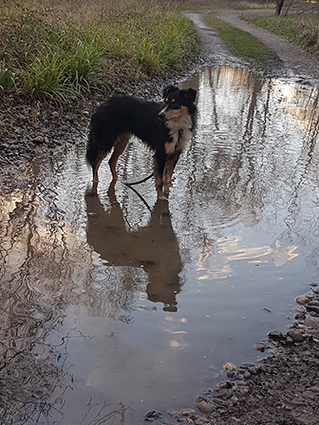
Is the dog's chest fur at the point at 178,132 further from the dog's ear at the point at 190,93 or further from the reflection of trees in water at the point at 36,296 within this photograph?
the reflection of trees in water at the point at 36,296

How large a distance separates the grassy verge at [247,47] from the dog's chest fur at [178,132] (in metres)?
11.9

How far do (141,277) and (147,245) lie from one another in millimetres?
620

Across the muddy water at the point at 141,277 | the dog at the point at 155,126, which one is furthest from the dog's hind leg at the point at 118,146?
the muddy water at the point at 141,277

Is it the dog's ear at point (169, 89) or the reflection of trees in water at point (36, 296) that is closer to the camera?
the reflection of trees in water at point (36, 296)

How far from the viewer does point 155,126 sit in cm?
489

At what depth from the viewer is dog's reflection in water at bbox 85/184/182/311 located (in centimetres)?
337

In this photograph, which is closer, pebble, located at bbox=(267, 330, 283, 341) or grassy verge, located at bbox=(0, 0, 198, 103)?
pebble, located at bbox=(267, 330, 283, 341)

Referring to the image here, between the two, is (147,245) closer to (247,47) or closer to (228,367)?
(228,367)

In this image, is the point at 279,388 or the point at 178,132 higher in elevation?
the point at 178,132

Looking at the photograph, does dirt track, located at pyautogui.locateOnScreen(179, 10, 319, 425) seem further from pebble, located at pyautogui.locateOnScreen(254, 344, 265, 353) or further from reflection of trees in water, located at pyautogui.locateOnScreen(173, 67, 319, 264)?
reflection of trees in water, located at pyautogui.locateOnScreen(173, 67, 319, 264)

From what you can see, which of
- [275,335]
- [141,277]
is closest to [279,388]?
[275,335]

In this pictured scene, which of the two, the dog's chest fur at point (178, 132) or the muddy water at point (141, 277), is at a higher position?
the dog's chest fur at point (178, 132)

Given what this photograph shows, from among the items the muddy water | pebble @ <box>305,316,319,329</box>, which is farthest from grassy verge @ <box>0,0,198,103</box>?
pebble @ <box>305,316,319,329</box>

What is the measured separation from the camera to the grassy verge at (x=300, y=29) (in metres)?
19.9
